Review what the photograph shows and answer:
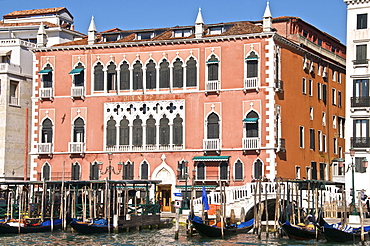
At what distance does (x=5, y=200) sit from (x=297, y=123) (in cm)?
1661

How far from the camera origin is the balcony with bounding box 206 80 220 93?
153 feet

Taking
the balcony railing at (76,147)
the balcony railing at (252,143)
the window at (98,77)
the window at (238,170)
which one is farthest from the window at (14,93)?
the balcony railing at (252,143)

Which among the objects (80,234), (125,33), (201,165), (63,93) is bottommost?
(80,234)

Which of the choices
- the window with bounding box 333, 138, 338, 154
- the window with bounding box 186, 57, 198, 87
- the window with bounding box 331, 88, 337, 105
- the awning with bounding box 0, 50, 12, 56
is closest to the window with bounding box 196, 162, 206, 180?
the window with bounding box 186, 57, 198, 87

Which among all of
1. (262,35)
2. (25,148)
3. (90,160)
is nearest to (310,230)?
(262,35)

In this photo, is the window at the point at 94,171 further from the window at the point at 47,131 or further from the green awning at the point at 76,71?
the green awning at the point at 76,71

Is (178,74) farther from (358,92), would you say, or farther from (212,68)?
(358,92)

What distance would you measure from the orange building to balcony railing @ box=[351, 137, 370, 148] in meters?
3.61

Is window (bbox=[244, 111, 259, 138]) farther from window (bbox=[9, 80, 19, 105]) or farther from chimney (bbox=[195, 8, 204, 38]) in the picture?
window (bbox=[9, 80, 19, 105])

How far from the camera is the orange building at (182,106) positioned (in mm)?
45875

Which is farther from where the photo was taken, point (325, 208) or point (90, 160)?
point (90, 160)

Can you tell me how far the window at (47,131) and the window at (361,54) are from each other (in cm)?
1740

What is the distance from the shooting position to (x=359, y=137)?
45.2m

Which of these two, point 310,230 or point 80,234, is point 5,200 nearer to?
point 80,234
